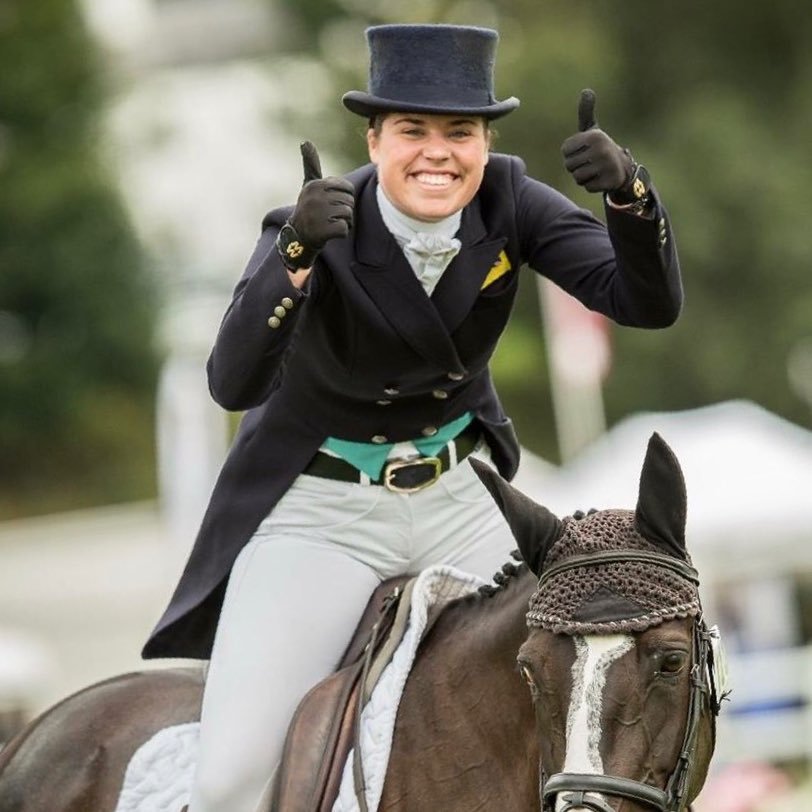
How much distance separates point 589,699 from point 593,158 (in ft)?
4.05

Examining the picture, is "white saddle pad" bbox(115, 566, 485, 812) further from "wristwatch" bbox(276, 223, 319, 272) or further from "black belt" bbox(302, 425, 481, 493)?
"wristwatch" bbox(276, 223, 319, 272)

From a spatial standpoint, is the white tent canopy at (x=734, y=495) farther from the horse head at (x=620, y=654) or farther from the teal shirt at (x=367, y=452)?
the horse head at (x=620, y=654)

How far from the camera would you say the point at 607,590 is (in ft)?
14.5

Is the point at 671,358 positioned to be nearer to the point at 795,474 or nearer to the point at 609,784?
the point at 795,474

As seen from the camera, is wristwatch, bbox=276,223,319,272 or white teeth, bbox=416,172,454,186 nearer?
wristwatch, bbox=276,223,319,272

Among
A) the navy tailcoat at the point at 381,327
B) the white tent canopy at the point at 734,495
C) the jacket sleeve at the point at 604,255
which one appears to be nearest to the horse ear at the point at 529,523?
→ the navy tailcoat at the point at 381,327

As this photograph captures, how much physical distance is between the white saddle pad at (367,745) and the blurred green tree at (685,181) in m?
22.7

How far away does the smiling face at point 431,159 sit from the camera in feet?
16.4

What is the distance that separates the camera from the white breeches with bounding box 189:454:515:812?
5.04 m

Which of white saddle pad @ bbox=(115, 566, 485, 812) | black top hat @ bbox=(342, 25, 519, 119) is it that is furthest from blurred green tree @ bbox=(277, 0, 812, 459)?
black top hat @ bbox=(342, 25, 519, 119)

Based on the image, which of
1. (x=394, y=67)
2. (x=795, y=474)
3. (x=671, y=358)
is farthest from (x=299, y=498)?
(x=671, y=358)

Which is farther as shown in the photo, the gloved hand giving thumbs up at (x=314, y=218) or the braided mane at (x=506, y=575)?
the braided mane at (x=506, y=575)

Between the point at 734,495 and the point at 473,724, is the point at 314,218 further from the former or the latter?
the point at 734,495

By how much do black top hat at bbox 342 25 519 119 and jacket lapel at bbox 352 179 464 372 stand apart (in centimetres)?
34
